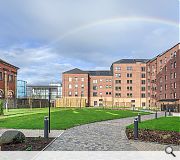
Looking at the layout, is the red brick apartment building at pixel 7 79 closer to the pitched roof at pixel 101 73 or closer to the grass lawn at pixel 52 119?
the grass lawn at pixel 52 119

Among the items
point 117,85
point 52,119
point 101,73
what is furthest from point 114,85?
point 52,119

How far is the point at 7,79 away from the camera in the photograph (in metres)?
75.5

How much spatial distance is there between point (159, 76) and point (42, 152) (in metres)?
78.1

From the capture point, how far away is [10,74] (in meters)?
78.2

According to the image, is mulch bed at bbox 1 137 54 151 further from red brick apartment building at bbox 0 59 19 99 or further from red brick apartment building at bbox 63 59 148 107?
red brick apartment building at bbox 63 59 148 107

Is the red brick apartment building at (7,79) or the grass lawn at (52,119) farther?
the red brick apartment building at (7,79)

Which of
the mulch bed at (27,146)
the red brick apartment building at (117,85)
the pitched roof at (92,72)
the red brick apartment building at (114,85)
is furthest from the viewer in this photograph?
the pitched roof at (92,72)

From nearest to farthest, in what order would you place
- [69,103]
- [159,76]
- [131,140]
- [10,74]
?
[131,140] → [10,74] → [159,76] → [69,103]

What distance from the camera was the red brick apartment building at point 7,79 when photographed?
235ft

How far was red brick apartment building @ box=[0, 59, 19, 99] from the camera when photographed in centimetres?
7169

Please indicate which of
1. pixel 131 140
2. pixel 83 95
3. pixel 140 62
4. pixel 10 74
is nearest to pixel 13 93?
pixel 10 74

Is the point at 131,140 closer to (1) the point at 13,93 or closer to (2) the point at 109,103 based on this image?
(1) the point at 13,93

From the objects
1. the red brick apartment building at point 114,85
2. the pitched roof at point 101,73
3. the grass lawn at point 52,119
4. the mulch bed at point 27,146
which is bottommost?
the grass lawn at point 52,119

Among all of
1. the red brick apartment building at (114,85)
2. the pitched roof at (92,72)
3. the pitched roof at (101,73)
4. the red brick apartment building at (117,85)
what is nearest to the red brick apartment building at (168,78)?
the red brick apartment building at (117,85)
